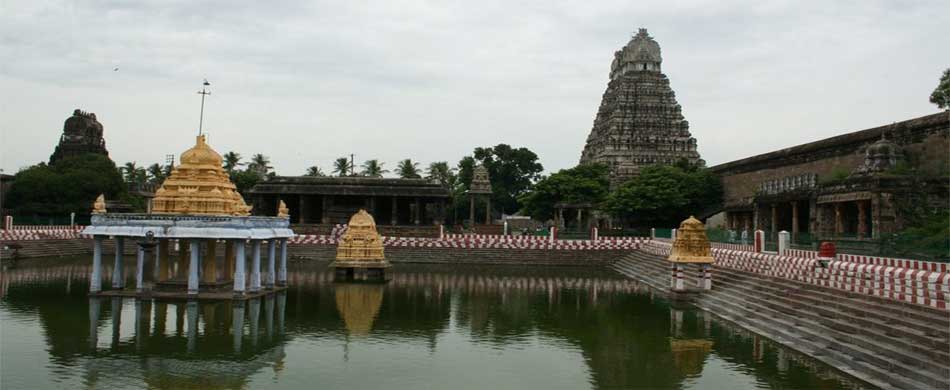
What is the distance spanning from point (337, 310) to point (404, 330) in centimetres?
358

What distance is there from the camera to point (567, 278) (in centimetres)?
3120

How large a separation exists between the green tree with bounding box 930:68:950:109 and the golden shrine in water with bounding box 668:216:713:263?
47.3 ft

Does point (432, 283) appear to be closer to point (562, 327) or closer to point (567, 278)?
point (567, 278)

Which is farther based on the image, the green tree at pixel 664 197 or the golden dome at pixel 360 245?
the green tree at pixel 664 197

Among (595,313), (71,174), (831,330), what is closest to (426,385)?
(831,330)

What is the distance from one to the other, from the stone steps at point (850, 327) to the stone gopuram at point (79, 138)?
58.4 meters

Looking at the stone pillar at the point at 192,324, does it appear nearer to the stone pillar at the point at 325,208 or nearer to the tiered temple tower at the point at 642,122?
the stone pillar at the point at 325,208

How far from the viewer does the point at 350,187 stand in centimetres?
4616

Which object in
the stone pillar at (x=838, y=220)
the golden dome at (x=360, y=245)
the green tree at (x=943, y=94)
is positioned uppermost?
the green tree at (x=943, y=94)

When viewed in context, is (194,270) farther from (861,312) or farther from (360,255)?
(861,312)

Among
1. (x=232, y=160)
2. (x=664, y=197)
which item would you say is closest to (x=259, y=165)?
(x=232, y=160)

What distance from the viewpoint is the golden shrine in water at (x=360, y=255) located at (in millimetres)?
27984

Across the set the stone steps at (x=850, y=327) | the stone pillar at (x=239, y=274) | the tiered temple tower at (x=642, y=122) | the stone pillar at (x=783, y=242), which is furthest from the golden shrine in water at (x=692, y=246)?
the tiered temple tower at (x=642, y=122)

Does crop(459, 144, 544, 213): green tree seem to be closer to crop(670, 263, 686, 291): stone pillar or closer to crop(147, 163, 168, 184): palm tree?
crop(147, 163, 168, 184): palm tree
